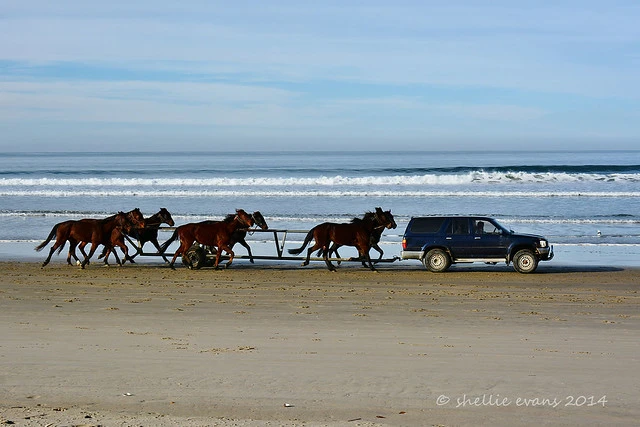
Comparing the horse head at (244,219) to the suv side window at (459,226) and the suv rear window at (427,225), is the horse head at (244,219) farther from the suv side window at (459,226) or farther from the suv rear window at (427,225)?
the suv side window at (459,226)

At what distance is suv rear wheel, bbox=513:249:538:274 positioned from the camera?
20.4 m

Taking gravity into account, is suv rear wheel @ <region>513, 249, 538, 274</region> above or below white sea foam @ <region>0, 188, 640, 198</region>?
below

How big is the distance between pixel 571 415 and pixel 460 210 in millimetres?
33020

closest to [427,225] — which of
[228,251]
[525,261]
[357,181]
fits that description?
[525,261]

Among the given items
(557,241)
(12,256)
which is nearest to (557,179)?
(557,241)

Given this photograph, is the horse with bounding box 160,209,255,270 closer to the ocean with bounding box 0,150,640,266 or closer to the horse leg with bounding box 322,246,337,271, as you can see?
the horse leg with bounding box 322,246,337,271

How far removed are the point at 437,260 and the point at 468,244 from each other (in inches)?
33.2

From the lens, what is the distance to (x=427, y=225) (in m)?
21.1

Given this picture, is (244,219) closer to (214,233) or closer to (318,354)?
(214,233)

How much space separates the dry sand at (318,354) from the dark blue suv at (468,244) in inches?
107

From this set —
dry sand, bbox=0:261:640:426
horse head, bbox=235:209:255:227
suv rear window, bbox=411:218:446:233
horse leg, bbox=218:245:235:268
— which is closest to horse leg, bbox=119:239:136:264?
horse leg, bbox=218:245:235:268

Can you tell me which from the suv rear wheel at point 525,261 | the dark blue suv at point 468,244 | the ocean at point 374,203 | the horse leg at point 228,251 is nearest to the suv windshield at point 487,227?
the dark blue suv at point 468,244

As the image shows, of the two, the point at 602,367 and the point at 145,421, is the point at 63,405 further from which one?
the point at 602,367

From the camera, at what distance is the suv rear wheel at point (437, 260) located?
20766 mm
